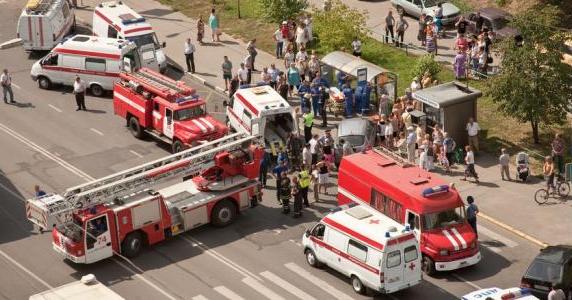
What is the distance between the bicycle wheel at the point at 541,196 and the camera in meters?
43.6

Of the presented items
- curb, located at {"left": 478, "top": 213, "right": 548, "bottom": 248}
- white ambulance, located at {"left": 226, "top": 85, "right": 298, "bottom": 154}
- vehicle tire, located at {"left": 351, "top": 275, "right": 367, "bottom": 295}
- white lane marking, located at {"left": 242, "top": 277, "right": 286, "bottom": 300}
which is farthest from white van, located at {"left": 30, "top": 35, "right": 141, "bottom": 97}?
vehicle tire, located at {"left": 351, "top": 275, "right": 367, "bottom": 295}

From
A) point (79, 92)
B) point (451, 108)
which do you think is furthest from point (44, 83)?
point (451, 108)

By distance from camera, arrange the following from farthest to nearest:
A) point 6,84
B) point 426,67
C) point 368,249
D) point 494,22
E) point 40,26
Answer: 1. point 40,26
2. point 494,22
3. point 6,84
4. point 426,67
5. point 368,249

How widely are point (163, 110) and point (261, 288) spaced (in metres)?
12.5

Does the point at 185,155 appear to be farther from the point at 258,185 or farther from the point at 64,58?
the point at 64,58

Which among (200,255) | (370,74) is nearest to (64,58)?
(370,74)

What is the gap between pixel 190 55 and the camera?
57156mm

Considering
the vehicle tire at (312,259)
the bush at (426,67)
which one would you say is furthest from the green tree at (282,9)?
the vehicle tire at (312,259)

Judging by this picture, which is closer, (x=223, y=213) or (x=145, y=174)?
(x=145, y=174)

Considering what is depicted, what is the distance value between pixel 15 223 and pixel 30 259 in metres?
2.99

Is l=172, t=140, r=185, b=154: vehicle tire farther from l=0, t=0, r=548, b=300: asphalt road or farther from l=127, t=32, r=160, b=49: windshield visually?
l=127, t=32, r=160, b=49: windshield

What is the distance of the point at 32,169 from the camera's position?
4741cm

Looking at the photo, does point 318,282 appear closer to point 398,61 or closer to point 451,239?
point 451,239

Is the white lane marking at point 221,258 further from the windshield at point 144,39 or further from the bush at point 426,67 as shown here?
the windshield at point 144,39
